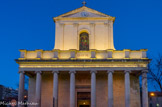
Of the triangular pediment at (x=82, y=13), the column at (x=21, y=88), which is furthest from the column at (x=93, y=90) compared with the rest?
the triangular pediment at (x=82, y=13)

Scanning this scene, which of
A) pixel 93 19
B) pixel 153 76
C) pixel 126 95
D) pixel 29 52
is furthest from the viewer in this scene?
pixel 93 19

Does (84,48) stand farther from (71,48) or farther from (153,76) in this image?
(153,76)

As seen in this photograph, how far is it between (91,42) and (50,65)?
24.0 feet

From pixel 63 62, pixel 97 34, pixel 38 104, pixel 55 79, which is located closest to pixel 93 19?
pixel 97 34

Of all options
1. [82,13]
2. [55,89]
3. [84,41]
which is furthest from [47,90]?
[82,13]

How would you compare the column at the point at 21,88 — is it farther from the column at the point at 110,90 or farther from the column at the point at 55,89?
the column at the point at 110,90

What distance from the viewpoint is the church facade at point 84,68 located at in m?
33.1

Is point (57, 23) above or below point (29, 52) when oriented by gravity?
above

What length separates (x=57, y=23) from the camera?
1507 inches

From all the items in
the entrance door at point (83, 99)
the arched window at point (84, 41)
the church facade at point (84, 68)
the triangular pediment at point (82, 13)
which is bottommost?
the entrance door at point (83, 99)

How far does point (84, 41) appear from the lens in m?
37.7

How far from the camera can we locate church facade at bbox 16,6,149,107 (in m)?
33.1

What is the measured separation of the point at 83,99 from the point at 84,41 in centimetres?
863

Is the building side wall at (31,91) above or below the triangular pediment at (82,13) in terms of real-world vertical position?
below
